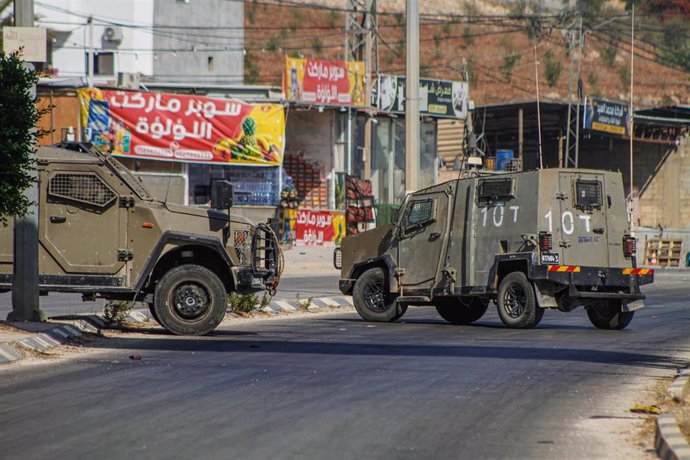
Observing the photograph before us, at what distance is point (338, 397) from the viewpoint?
33.1 ft

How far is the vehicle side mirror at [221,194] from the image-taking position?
16062mm

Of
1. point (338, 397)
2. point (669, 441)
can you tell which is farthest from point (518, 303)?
point (669, 441)

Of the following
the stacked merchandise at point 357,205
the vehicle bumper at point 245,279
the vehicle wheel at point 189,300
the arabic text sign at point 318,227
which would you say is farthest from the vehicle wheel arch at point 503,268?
the stacked merchandise at point 357,205

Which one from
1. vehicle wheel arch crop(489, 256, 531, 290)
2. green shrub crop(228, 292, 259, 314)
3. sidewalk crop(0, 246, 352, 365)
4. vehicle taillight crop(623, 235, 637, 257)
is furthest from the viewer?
green shrub crop(228, 292, 259, 314)

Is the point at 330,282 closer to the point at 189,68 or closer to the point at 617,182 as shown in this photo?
the point at 617,182

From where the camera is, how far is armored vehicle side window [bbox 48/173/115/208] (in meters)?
15.9

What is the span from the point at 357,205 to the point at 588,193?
2843 centimetres

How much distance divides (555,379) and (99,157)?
296 inches

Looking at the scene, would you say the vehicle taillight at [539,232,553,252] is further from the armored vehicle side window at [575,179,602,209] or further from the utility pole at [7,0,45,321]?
the utility pole at [7,0,45,321]

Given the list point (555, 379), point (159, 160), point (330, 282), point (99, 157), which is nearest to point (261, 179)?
point (159, 160)

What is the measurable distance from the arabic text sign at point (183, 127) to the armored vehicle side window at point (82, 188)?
2557 cm

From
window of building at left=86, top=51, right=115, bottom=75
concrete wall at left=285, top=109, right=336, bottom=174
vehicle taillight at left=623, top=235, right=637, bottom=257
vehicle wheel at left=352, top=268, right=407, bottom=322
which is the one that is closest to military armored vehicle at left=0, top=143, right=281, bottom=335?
vehicle wheel at left=352, top=268, right=407, bottom=322

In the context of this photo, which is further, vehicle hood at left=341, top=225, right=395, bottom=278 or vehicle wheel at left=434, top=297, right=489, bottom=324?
vehicle hood at left=341, top=225, right=395, bottom=278

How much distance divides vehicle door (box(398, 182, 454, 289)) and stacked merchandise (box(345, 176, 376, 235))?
25991 millimetres
